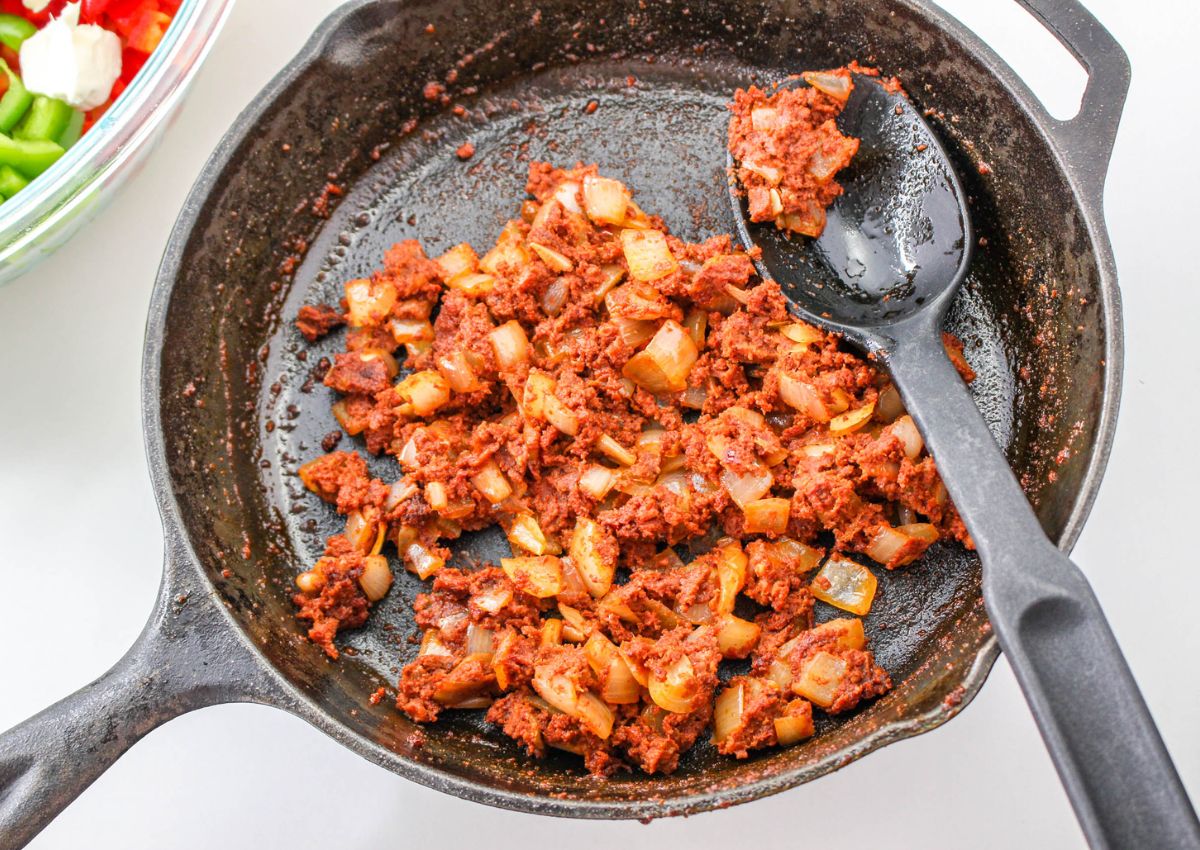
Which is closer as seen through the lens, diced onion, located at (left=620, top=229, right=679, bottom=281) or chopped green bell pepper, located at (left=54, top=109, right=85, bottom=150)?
diced onion, located at (left=620, top=229, right=679, bottom=281)

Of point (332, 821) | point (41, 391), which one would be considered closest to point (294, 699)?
point (332, 821)

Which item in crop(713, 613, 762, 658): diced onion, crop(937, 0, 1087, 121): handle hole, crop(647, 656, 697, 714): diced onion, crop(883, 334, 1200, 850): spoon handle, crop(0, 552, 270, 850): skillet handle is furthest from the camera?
crop(937, 0, 1087, 121): handle hole

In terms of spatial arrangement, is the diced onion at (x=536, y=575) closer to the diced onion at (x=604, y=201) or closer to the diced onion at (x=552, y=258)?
the diced onion at (x=552, y=258)

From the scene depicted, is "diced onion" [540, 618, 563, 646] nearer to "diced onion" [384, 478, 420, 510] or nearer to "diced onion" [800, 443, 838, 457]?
"diced onion" [384, 478, 420, 510]

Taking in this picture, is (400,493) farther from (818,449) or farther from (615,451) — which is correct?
(818,449)

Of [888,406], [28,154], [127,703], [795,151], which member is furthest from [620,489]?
[28,154]

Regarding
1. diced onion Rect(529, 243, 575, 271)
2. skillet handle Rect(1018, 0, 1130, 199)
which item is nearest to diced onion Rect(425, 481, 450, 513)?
diced onion Rect(529, 243, 575, 271)
